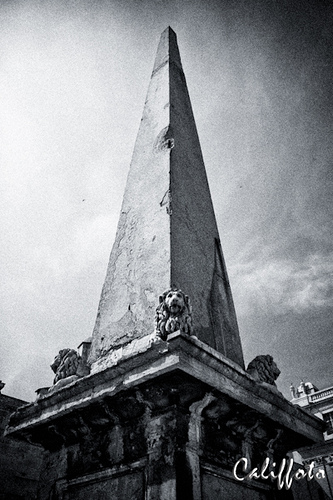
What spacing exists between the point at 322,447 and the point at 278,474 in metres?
17.7

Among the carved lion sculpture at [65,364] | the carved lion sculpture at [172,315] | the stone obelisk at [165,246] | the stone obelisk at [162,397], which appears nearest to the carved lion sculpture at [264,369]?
the stone obelisk at [162,397]

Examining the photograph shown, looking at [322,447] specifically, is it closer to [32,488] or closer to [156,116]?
[32,488]

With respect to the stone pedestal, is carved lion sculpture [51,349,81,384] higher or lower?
higher

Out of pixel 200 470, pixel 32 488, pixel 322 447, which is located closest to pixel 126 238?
pixel 200 470

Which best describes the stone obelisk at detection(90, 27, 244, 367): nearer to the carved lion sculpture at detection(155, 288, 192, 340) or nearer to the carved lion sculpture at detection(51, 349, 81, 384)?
the carved lion sculpture at detection(51, 349, 81, 384)

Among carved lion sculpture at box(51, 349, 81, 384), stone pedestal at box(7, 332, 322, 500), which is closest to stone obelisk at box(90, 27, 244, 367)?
carved lion sculpture at box(51, 349, 81, 384)

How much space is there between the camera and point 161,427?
2.21m

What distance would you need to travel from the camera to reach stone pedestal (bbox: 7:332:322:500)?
82.0 inches

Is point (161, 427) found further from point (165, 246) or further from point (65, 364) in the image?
point (165, 246)

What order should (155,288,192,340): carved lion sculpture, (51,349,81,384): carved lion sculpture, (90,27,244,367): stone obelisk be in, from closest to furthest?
(155,288,192,340): carved lion sculpture → (51,349,81,384): carved lion sculpture → (90,27,244,367): stone obelisk

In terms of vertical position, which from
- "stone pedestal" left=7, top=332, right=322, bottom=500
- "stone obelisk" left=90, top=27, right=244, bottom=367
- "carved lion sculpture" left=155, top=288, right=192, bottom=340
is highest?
"stone obelisk" left=90, top=27, right=244, bottom=367

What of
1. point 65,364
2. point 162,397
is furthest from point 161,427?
point 65,364

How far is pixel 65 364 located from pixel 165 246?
1313mm

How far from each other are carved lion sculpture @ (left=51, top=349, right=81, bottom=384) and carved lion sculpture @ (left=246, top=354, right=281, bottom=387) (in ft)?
4.72
